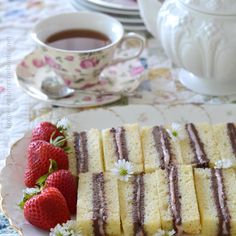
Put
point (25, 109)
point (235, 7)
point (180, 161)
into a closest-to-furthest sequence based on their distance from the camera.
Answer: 1. point (180, 161)
2. point (235, 7)
3. point (25, 109)

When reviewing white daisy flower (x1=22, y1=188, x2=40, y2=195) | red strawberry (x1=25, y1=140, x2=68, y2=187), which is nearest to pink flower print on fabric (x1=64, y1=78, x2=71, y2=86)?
red strawberry (x1=25, y1=140, x2=68, y2=187)

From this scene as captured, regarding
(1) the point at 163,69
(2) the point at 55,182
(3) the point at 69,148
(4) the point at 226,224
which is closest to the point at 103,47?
(1) the point at 163,69

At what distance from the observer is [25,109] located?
1586 mm

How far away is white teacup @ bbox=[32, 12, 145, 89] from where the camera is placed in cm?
157

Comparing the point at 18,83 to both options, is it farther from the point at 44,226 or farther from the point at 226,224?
the point at 226,224

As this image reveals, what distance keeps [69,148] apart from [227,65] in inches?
17.0

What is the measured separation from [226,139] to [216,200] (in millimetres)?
197

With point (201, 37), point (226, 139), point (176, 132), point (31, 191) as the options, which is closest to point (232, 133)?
point (226, 139)

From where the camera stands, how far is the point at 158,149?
138 centimetres

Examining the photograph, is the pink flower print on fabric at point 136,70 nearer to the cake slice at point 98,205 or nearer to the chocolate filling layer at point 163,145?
the chocolate filling layer at point 163,145

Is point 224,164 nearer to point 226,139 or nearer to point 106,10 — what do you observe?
point 226,139

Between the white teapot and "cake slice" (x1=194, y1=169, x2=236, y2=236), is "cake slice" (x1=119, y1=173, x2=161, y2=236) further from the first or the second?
the white teapot

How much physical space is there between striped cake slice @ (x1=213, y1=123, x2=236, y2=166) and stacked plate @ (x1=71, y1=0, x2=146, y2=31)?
19.7 inches

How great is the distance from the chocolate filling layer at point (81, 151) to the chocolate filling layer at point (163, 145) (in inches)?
5.9
